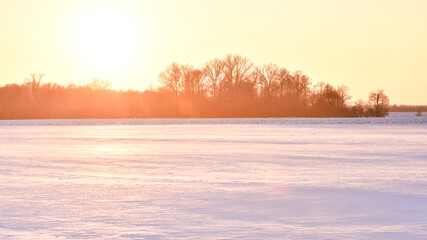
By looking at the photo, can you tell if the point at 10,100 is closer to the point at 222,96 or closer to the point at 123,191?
the point at 222,96

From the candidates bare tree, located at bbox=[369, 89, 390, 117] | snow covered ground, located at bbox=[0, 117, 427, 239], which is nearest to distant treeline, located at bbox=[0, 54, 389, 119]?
bare tree, located at bbox=[369, 89, 390, 117]

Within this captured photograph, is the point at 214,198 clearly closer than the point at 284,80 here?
Yes

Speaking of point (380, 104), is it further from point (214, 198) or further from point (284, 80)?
point (214, 198)

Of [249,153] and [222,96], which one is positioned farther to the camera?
[222,96]

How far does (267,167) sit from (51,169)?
186 inches

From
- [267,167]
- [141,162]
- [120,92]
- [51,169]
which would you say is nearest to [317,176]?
[267,167]

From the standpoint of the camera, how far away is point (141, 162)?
13.6 meters

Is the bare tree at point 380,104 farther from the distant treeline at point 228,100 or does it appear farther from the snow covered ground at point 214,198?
the snow covered ground at point 214,198

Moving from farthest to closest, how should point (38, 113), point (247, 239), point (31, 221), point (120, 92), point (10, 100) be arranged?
point (120, 92), point (10, 100), point (38, 113), point (31, 221), point (247, 239)

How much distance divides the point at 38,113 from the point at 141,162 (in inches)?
2275

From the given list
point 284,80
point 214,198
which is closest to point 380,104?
point 284,80

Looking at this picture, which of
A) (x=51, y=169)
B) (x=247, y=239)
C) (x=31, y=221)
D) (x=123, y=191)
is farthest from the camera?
(x=51, y=169)

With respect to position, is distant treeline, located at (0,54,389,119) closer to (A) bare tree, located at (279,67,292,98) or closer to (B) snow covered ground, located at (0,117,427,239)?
(A) bare tree, located at (279,67,292,98)

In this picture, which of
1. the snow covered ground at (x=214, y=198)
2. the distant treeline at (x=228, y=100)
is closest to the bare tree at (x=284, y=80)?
the distant treeline at (x=228, y=100)
